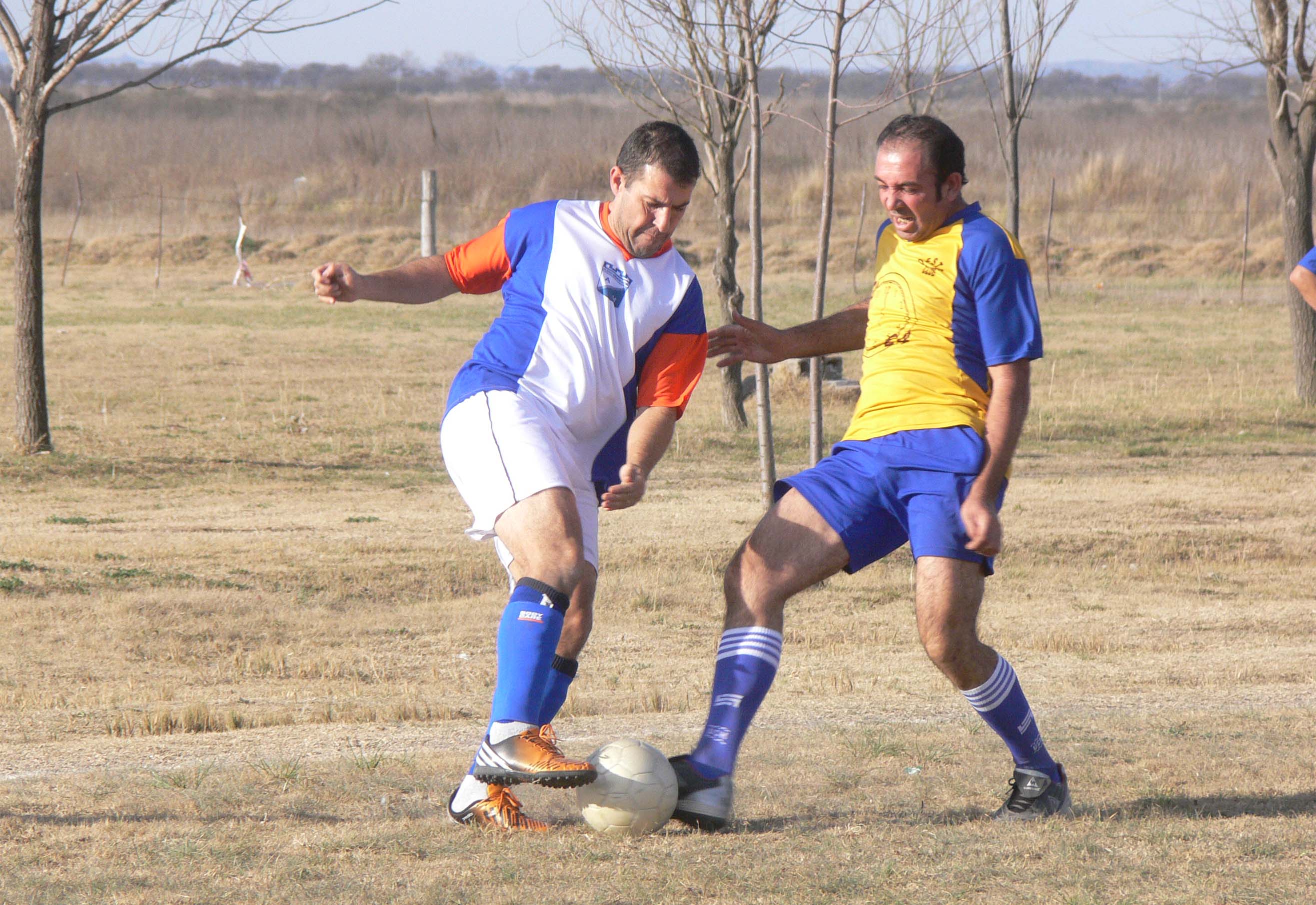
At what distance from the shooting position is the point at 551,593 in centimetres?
394

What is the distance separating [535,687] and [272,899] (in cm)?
85

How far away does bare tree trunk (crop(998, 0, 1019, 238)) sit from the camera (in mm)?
14391

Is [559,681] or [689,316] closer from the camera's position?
[559,681]

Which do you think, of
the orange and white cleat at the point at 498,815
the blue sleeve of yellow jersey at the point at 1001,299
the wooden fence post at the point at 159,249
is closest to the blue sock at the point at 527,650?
the orange and white cleat at the point at 498,815

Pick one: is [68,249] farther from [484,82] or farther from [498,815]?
[484,82]

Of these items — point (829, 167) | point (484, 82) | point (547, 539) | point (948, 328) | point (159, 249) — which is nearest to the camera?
point (547, 539)

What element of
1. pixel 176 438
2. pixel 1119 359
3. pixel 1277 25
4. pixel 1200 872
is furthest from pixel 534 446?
pixel 1119 359

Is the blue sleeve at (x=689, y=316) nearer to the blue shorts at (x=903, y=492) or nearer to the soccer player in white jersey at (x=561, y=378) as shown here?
the soccer player in white jersey at (x=561, y=378)

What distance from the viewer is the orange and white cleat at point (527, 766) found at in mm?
3682

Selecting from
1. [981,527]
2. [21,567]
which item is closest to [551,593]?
[981,527]

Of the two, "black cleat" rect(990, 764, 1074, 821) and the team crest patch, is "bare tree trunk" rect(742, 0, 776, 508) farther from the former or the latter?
"black cleat" rect(990, 764, 1074, 821)

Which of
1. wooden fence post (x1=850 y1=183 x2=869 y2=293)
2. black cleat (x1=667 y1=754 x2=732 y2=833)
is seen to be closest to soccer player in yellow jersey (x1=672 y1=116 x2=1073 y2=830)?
black cleat (x1=667 y1=754 x2=732 y2=833)

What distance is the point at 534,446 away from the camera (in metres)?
4.09

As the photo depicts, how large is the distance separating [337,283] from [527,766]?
1.55 meters
